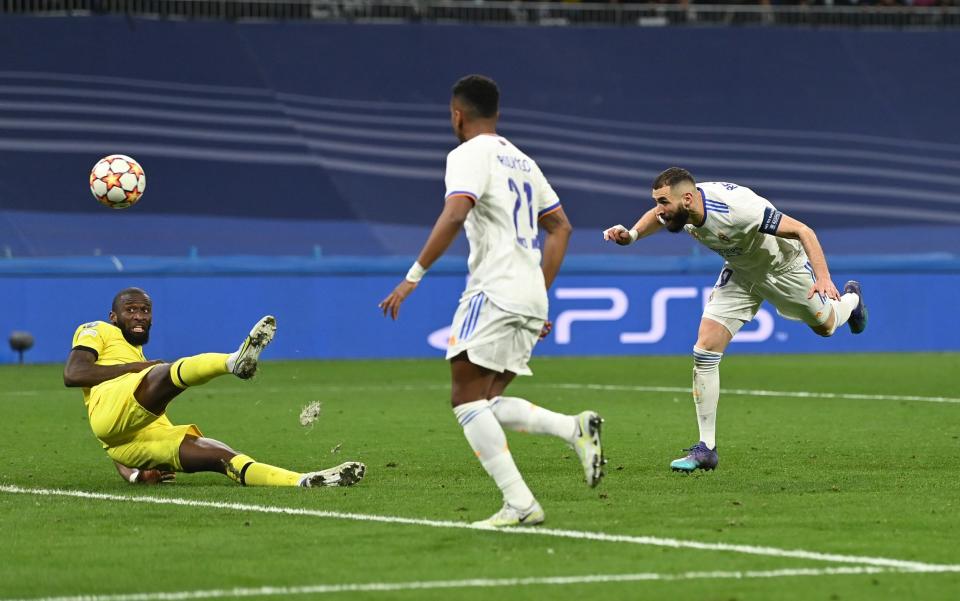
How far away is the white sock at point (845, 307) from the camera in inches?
453

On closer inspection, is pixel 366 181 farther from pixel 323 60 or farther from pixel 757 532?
pixel 757 532

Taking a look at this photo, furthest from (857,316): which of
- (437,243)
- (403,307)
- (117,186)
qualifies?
(403,307)

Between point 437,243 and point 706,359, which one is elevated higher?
point 437,243

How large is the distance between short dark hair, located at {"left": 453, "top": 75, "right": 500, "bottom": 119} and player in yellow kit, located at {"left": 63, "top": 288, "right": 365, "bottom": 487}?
2.17 metres

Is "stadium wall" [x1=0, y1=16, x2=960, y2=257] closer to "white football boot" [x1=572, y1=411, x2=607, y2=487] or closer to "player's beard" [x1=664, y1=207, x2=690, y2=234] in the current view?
"player's beard" [x1=664, y1=207, x2=690, y2=234]

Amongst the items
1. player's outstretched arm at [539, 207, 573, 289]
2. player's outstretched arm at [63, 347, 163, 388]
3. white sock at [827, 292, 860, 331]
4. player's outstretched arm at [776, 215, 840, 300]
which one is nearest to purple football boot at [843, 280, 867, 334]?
white sock at [827, 292, 860, 331]

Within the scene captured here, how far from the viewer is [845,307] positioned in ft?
38.4

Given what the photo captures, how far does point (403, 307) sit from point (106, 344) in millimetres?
12520

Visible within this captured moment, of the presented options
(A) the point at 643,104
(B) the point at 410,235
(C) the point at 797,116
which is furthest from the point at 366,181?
(C) the point at 797,116

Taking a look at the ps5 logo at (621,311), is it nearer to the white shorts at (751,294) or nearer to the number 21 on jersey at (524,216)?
the white shorts at (751,294)

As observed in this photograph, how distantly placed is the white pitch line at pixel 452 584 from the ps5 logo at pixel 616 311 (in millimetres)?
15977

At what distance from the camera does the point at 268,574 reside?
6289 mm

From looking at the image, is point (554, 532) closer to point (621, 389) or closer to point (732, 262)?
point (732, 262)

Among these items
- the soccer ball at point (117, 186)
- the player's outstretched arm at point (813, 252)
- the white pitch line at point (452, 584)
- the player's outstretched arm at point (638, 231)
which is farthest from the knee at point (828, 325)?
the soccer ball at point (117, 186)
